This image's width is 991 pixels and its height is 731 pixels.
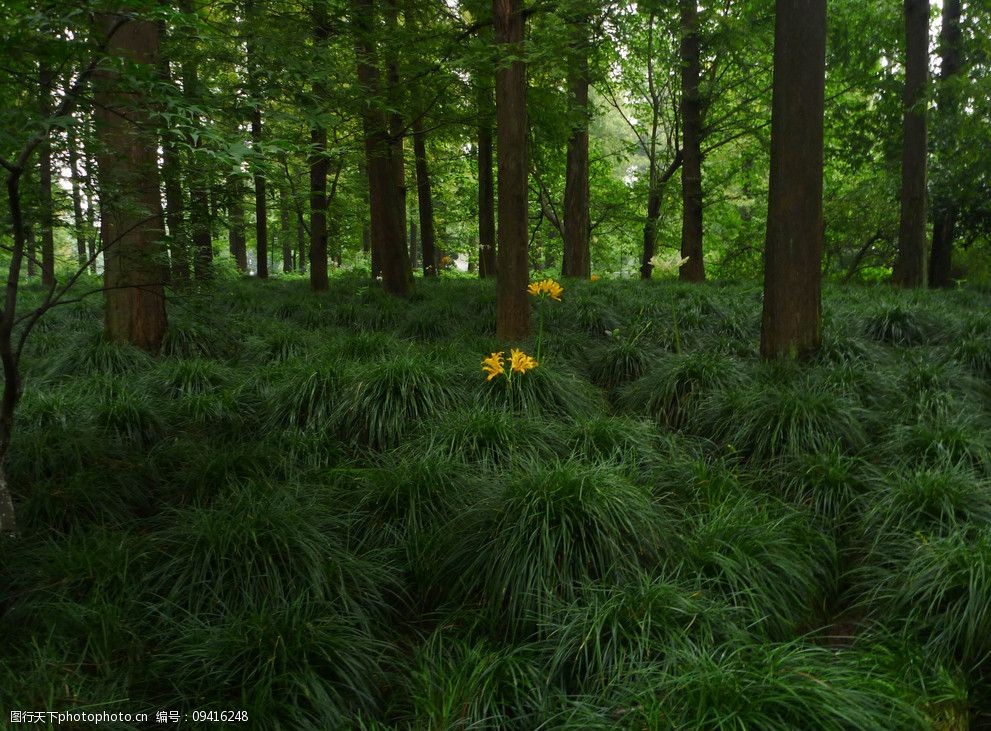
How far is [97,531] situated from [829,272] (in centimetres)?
1686

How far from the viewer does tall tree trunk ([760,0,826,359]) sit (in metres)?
4.79

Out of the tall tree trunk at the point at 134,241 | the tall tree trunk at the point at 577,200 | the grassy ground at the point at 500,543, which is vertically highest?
the tall tree trunk at the point at 577,200

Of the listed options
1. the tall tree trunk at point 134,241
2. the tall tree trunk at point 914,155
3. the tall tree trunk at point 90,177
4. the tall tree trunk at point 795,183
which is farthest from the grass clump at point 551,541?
the tall tree trunk at point 914,155

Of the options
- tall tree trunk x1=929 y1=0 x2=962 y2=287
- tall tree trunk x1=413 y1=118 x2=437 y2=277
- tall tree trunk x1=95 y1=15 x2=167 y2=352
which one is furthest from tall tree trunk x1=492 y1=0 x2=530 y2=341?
tall tree trunk x1=929 y1=0 x2=962 y2=287

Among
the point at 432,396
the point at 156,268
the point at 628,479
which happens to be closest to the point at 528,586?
the point at 628,479

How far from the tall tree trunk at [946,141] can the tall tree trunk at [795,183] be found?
651 centimetres

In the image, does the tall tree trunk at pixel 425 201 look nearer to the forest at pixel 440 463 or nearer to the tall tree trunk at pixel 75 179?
the forest at pixel 440 463

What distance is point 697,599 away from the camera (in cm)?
247

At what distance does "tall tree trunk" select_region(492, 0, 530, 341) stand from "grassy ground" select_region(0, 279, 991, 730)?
92cm

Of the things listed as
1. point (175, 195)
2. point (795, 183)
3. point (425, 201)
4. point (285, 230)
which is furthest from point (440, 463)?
point (285, 230)

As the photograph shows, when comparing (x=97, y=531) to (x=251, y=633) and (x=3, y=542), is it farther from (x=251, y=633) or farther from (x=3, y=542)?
(x=251, y=633)

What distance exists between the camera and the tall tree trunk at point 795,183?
4.79m

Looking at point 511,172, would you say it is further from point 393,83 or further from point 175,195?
point 393,83

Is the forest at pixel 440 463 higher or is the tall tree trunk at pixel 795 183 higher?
the tall tree trunk at pixel 795 183
